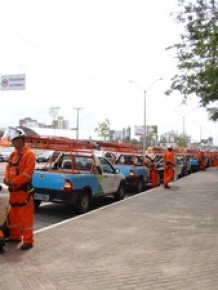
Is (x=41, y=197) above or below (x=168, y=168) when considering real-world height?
below

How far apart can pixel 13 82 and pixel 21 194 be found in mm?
9343

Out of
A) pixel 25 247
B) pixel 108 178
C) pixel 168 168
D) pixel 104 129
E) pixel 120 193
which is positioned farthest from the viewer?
pixel 104 129

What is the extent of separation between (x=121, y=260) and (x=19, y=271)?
1371 mm

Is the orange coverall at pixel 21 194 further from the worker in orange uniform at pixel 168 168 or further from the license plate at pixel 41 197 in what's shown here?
the worker in orange uniform at pixel 168 168

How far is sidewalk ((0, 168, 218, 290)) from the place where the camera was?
4.99 m

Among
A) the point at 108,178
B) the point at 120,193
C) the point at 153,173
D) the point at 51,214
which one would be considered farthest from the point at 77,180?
the point at 153,173

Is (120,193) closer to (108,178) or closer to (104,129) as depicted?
(108,178)

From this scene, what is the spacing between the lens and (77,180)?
10.6 meters

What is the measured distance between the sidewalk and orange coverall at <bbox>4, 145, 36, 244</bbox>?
0.34 m

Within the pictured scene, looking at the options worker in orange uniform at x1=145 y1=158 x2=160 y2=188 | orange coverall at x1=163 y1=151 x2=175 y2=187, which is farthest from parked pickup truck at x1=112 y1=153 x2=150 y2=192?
orange coverall at x1=163 y1=151 x2=175 y2=187

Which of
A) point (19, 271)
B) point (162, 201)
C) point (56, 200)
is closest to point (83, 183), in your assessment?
point (56, 200)

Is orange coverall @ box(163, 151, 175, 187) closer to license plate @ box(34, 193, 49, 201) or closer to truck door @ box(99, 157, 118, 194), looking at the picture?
truck door @ box(99, 157, 118, 194)

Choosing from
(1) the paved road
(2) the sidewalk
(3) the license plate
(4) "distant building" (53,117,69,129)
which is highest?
(4) "distant building" (53,117,69,129)

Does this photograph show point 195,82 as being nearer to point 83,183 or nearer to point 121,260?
point 83,183
